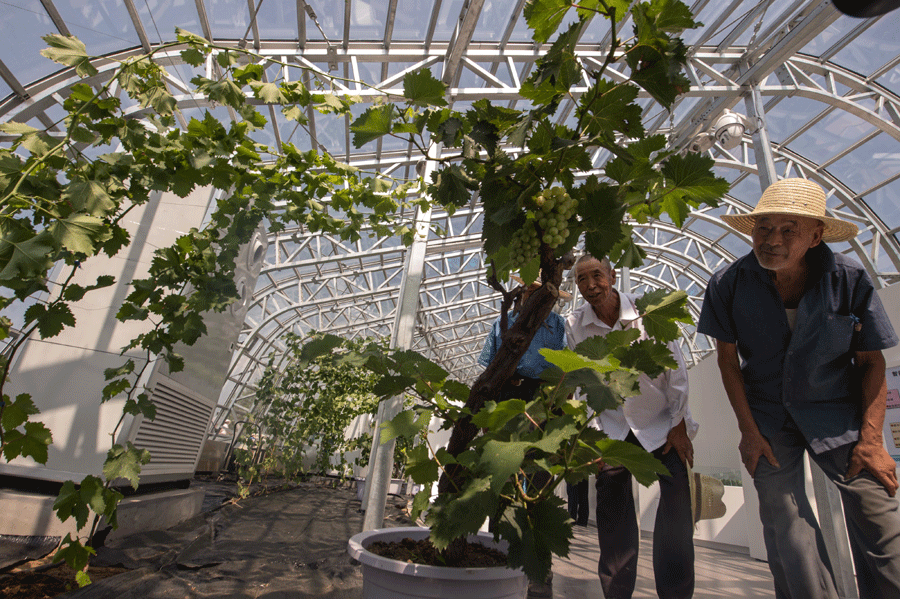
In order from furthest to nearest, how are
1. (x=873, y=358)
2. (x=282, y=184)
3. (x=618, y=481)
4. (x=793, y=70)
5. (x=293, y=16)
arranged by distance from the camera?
1. (x=793, y=70)
2. (x=293, y=16)
3. (x=282, y=184)
4. (x=618, y=481)
5. (x=873, y=358)

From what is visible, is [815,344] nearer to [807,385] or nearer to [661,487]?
[807,385]

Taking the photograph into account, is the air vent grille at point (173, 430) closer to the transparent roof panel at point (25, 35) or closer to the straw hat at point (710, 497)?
the transparent roof panel at point (25, 35)

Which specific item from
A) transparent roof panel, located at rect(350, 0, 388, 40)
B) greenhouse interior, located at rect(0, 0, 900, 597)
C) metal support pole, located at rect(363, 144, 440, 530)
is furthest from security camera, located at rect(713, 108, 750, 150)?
transparent roof panel, located at rect(350, 0, 388, 40)

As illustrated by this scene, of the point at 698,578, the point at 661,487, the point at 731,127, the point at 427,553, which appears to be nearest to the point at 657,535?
the point at 661,487

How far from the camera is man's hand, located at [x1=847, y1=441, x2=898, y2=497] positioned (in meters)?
1.29

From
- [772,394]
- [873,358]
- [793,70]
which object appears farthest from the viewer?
[793,70]

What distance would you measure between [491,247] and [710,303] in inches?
46.3

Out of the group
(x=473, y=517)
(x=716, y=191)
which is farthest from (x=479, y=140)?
(x=473, y=517)

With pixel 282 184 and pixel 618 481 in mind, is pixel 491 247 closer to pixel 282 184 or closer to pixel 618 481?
pixel 618 481

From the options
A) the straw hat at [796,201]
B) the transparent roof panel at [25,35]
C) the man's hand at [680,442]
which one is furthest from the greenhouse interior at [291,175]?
the man's hand at [680,442]

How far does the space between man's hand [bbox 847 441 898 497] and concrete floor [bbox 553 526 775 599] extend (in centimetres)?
107

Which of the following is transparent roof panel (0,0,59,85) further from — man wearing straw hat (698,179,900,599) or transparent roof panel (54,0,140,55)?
man wearing straw hat (698,179,900,599)

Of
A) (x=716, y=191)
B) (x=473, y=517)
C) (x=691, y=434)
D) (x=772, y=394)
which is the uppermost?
(x=716, y=191)

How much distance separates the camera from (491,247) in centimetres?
93
